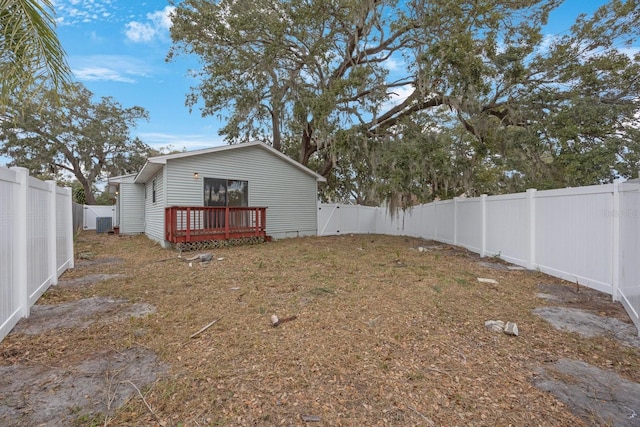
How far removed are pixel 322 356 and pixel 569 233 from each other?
458 cm

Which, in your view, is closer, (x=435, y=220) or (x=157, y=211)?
(x=157, y=211)

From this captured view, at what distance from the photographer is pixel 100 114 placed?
841 inches

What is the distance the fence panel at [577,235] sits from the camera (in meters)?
4.07

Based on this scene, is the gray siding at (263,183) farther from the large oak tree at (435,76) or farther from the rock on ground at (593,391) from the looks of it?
the rock on ground at (593,391)

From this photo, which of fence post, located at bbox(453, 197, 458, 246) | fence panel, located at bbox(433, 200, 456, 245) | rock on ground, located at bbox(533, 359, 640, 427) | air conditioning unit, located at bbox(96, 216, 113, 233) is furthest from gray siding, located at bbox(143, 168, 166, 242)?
rock on ground, located at bbox(533, 359, 640, 427)

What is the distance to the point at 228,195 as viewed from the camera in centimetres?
1050

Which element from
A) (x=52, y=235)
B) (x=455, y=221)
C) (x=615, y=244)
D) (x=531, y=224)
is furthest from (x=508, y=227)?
(x=52, y=235)

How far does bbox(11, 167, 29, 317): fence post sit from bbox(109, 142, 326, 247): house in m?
5.31

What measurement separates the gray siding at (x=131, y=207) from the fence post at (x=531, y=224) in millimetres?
15133

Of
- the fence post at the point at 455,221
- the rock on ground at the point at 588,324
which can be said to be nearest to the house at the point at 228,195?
the fence post at the point at 455,221

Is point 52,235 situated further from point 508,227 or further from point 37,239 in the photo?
point 508,227

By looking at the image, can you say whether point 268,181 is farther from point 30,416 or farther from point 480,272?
point 30,416

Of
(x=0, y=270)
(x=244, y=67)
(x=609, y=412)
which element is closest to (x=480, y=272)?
(x=609, y=412)

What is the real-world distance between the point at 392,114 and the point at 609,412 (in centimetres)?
1084
